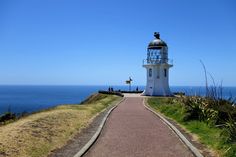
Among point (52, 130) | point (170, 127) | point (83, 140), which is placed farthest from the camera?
point (170, 127)

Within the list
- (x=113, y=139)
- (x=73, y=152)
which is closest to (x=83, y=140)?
(x=113, y=139)

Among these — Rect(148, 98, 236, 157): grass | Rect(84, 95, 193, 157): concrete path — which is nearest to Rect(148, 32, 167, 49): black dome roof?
Rect(148, 98, 236, 157): grass

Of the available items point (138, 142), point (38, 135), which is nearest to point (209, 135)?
point (138, 142)

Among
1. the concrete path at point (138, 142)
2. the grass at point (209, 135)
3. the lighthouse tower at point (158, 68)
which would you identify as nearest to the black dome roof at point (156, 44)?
the lighthouse tower at point (158, 68)

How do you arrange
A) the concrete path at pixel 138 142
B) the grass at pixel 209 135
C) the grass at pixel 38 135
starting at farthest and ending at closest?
the concrete path at pixel 138 142 < the grass at pixel 38 135 < the grass at pixel 209 135

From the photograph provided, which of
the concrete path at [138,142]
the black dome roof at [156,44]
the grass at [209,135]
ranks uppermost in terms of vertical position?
the black dome roof at [156,44]

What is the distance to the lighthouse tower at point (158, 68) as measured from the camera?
4934cm

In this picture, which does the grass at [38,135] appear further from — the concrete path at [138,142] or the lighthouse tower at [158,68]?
the lighthouse tower at [158,68]

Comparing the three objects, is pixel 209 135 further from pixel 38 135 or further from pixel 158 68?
pixel 158 68

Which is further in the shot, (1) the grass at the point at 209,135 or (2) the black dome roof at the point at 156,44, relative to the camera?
(2) the black dome roof at the point at 156,44

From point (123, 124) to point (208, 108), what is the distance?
3943 millimetres

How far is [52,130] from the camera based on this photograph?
14.2 metres

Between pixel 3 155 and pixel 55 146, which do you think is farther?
pixel 55 146

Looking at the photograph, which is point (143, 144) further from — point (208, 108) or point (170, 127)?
point (208, 108)
